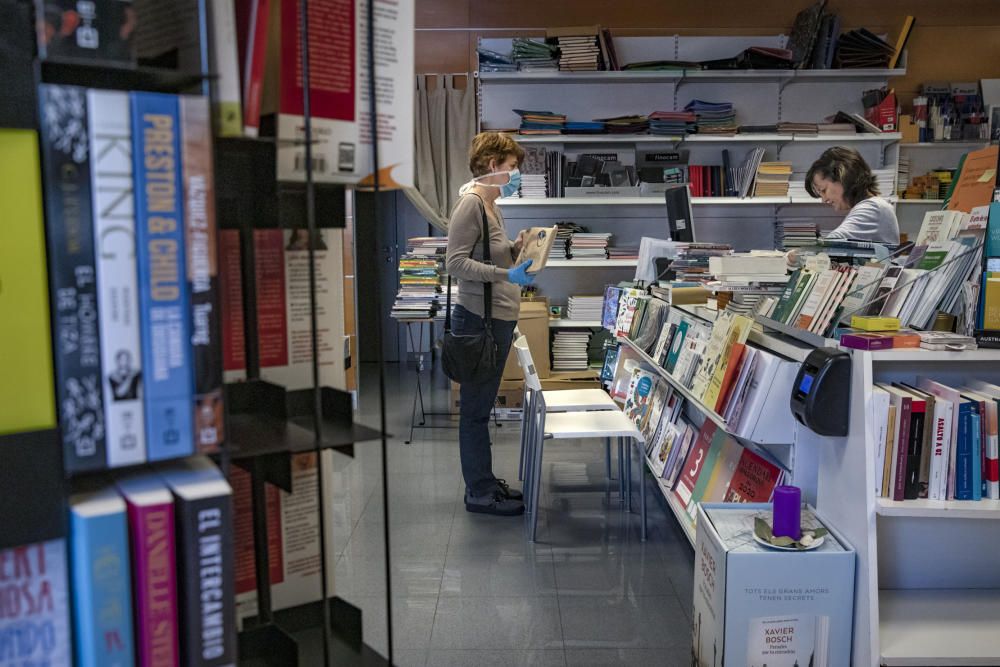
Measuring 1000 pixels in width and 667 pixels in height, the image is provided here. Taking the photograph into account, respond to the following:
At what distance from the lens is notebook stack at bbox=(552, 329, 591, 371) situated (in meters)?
6.26

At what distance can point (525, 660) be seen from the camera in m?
2.51

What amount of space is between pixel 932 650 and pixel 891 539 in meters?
0.35

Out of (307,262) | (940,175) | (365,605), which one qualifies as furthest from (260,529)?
(940,175)

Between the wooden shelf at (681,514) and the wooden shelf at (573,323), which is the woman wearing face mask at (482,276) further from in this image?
the wooden shelf at (573,323)

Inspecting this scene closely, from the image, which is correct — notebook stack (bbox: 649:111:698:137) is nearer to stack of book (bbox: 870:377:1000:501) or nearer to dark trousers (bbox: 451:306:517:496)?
dark trousers (bbox: 451:306:517:496)

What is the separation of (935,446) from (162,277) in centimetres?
185

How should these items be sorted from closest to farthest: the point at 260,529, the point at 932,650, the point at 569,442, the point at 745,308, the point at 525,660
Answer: the point at 260,529 < the point at 932,650 < the point at 525,660 < the point at 745,308 < the point at 569,442

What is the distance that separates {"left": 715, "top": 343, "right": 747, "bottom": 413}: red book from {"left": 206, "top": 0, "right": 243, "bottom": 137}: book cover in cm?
216

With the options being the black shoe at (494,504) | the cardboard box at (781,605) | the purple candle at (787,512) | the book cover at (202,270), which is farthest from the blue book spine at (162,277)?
the black shoe at (494,504)

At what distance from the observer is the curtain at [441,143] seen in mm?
7617

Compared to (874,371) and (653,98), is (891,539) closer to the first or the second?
(874,371)

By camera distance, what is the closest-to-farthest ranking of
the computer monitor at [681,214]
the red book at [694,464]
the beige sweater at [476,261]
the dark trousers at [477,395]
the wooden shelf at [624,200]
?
the red book at [694,464]
the beige sweater at [476,261]
the dark trousers at [477,395]
the computer monitor at [681,214]
the wooden shelf at [624,200]

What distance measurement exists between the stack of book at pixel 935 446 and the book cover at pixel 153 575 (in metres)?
1.69

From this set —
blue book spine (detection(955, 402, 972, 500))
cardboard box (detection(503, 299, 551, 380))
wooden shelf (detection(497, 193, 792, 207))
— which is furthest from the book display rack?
wooden shelf (detection(497, 193, 792, 207))
